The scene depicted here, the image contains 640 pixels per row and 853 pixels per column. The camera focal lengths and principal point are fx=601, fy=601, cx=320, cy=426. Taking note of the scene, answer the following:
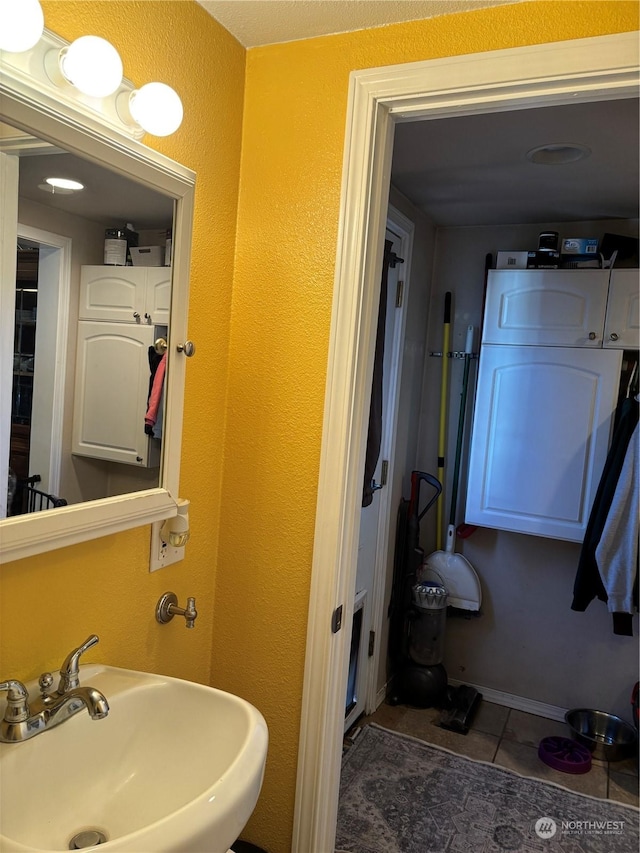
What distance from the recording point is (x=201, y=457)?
146 centimetres

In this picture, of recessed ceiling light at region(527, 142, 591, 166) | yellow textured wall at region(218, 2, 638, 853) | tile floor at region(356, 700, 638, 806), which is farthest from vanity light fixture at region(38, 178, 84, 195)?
tile floor at region(356, 700, 638, 806)

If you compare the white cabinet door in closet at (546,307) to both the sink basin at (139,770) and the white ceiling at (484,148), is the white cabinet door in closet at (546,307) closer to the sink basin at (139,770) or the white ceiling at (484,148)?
the white ceiling at (484,148)

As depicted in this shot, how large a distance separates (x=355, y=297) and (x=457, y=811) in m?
1.96

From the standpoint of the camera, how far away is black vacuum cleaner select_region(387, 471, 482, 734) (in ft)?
9.41

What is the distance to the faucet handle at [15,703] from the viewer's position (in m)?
0.96

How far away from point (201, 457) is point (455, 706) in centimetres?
210

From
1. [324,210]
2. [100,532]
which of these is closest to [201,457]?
[100,532]

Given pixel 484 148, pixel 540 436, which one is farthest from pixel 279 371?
pixel 540 436

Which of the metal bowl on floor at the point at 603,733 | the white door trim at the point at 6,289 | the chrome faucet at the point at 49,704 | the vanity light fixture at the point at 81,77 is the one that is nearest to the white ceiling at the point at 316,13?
the vanity light fixture at the point at 81,77

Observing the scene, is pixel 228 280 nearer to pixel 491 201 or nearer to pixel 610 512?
pixel 491 201

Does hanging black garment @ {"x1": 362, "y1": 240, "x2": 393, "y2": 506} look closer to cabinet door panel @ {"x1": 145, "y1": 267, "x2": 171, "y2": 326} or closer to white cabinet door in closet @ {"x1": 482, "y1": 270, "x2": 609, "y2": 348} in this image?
white cabinet door in closet @ {"x1": 482, "y1": 270, "x2": 609, "y2": 348}

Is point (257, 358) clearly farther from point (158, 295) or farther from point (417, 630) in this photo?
point (417, 630)

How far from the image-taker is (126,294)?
1.16 meters

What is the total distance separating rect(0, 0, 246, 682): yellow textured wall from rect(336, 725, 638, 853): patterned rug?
1081mm
